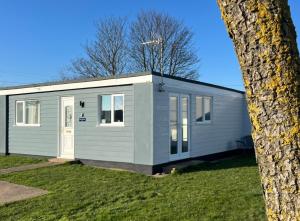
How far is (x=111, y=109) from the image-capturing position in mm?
12305

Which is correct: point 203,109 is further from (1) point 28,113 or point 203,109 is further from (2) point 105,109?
(1) point 28,113

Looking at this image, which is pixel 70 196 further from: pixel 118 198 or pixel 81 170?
pixel 81 170

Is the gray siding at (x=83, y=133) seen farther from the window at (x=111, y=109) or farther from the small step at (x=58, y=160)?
the small step at (x=58, y=160)

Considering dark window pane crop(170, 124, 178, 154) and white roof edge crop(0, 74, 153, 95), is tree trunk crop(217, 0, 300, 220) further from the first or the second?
dark window pane crop(170, 124, 178, 154)

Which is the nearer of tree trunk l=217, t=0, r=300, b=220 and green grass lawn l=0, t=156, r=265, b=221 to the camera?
tree trunk l=217, t=0, r=300, b=220

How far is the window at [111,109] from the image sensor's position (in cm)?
1207

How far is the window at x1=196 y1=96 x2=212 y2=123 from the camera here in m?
13.9

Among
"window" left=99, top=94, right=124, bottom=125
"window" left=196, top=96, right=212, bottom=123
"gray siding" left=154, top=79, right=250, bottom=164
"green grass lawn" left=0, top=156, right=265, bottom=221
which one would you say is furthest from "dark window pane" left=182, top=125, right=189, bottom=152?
"window" left=99, top=94, right=124, bottom=125

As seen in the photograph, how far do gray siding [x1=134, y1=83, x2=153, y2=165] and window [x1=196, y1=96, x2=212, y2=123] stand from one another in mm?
3201

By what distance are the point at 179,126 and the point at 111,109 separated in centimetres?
234

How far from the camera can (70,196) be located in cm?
778

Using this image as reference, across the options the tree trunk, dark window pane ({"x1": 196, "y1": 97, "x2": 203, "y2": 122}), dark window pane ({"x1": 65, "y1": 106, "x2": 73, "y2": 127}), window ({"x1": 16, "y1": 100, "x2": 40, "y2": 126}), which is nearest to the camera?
the tree trunk

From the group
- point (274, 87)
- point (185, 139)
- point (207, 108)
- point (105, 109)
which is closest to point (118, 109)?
point (105, 109)

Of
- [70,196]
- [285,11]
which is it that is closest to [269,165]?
[285,11]
